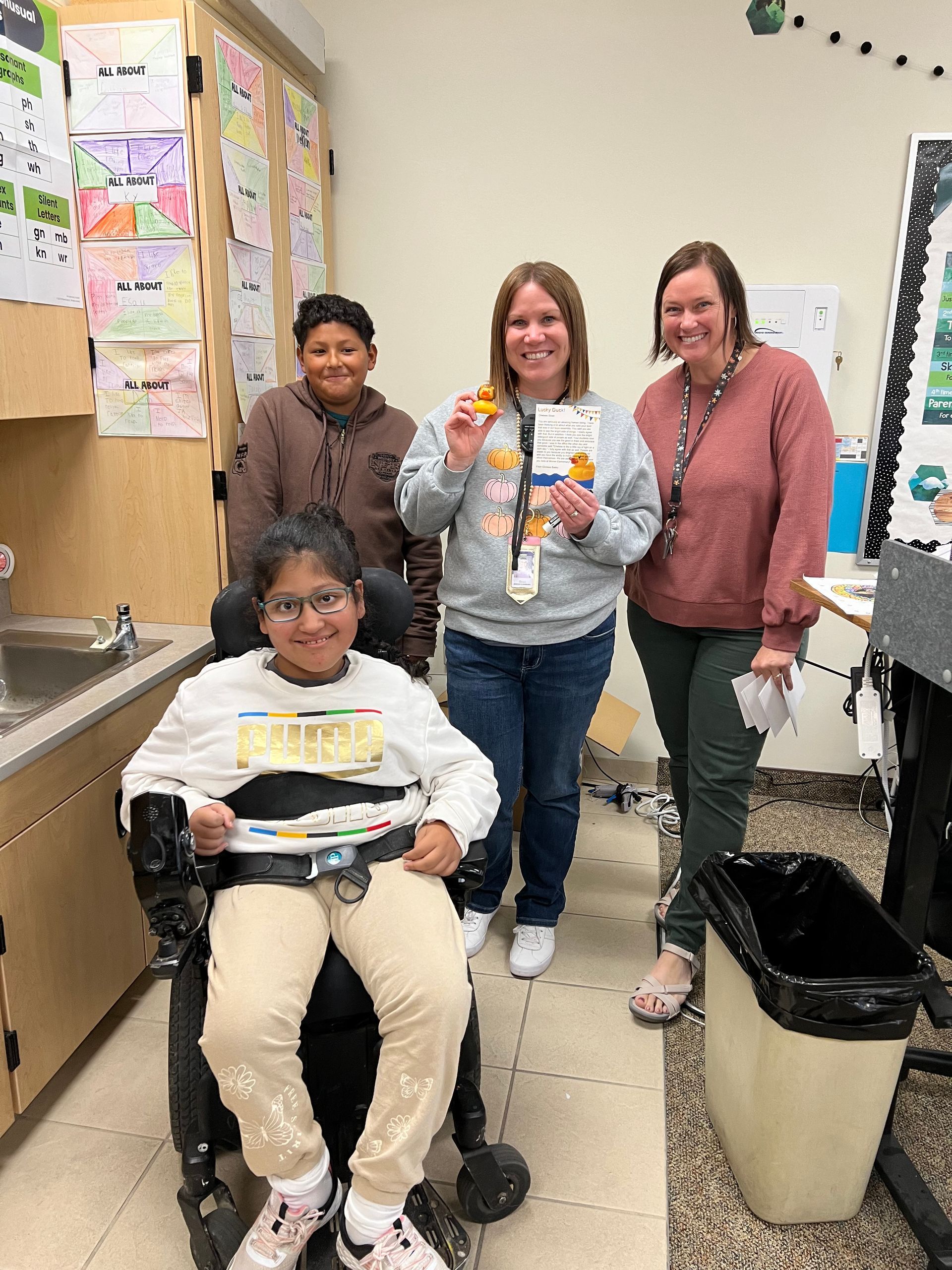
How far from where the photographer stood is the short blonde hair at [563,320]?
71.5 inches

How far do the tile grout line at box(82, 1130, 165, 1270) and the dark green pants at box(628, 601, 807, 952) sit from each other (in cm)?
117

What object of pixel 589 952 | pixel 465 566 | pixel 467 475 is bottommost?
pixel 589 952

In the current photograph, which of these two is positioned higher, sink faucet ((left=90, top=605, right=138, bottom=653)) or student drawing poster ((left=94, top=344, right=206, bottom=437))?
student drawing poster ((left=94, top=344, right=206, bottom=437))

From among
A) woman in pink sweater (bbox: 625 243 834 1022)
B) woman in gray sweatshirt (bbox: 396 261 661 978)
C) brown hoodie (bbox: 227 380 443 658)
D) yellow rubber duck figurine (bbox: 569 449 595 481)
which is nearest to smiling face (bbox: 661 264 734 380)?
woman in pink sweater (bbox: 625 243 834 1022)

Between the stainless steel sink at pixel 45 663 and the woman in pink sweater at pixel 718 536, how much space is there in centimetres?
123

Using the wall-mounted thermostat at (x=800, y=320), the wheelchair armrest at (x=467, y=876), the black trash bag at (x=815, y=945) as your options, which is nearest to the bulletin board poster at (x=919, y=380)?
the wall-mounted thermostat at (x=800, y=320)

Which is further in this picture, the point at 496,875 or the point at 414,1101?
the point at 496,875

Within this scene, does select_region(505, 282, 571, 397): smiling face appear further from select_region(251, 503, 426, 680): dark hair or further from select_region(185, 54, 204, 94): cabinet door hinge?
select_region(185, 54, 204, 94): cabinet door hinge

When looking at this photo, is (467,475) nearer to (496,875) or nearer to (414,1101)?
(496,875)

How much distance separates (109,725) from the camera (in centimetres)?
185

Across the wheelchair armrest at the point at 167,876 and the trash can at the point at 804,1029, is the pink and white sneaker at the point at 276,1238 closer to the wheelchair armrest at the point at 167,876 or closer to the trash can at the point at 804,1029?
the wheelchair armrest at the point at 167,876

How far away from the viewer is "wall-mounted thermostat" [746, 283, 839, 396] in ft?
9.17

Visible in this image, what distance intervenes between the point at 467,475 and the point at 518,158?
61.9 inches

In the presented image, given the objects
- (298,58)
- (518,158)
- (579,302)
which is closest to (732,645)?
(579,302)
